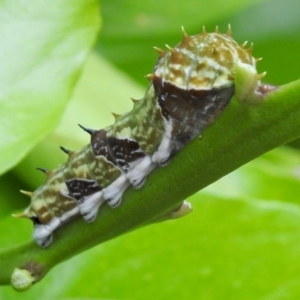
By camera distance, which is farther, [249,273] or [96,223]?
[249,273]

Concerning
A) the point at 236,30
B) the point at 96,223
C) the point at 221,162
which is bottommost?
the point at 96,223

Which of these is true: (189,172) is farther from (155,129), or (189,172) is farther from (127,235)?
(127,235)

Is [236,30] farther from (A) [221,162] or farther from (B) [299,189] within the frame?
(A) [221,162]

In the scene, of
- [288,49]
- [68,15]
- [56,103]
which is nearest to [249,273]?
[56,103]

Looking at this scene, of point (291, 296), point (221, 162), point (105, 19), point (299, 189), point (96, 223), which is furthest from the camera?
point (105, 19)

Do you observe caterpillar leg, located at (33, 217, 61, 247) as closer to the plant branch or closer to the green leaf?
the plant branch

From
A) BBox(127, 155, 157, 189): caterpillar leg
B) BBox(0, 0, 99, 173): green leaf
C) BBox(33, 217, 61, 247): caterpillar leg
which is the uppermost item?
BBox(0, 0, 99, 173): green leaf

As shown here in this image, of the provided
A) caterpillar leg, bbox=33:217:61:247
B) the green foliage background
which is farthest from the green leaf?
caterpillar leg, bbox=33:217:61:247

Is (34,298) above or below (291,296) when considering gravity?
below
